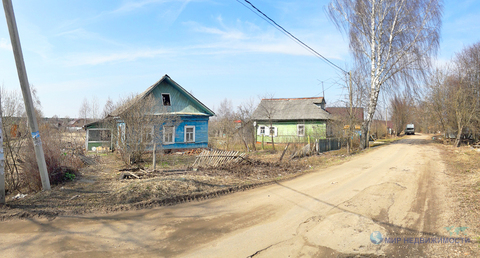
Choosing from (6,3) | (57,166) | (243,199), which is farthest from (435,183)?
(6,3)

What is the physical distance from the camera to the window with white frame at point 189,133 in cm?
2047

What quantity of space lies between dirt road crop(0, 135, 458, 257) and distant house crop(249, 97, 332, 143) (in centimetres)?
1973

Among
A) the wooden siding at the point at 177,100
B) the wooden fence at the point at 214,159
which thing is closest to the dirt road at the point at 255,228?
the wooden fence at the point at 214,159

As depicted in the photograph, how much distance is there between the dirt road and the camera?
4340mm

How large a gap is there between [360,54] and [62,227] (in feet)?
79.5

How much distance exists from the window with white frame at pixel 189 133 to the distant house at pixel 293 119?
872 centimetres

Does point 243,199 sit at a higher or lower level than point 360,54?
lower

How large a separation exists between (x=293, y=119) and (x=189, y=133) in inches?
489

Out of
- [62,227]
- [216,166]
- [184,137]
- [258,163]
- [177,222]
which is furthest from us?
[184,137]

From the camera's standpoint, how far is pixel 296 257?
4.15 metres

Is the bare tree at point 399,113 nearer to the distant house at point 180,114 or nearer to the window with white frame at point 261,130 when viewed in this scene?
the window with white frame at point 261,130

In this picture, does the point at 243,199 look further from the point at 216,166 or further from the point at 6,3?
the point at 6,3

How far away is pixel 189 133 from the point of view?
→ 20578mm

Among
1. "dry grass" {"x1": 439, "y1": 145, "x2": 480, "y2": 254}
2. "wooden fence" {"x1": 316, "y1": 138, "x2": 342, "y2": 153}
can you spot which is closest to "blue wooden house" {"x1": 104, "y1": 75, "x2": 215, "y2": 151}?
"wooden fence" {"x1": 316, "y1": 138, "x2": 342, "y2": 153}
